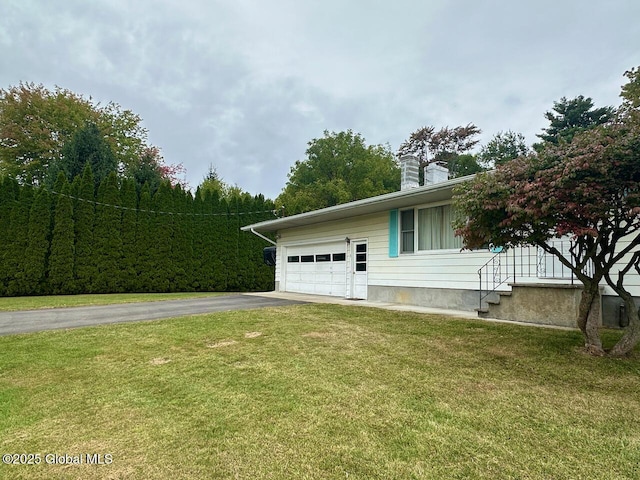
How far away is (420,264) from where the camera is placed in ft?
29.9

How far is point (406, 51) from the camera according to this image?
1230 cm

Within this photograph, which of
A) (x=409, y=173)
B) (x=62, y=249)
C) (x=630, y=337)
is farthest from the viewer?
(x=62, y=249)

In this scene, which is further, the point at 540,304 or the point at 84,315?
the point at 84,315

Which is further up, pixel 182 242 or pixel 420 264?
pixel 182 242

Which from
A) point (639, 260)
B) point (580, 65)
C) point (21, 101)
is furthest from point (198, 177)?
point (639, 260)

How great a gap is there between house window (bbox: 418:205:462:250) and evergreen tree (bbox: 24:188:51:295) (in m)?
13.4

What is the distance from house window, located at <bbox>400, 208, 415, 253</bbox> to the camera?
9414 millimetres

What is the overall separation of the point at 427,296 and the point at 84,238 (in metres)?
13.0

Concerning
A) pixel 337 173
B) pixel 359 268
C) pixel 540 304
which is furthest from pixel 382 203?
pixel 337 173

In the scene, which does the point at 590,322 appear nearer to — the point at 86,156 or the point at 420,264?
the point at 420,264

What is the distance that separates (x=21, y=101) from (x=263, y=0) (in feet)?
64.5

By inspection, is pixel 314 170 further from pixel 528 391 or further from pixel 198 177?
pixel 528 391

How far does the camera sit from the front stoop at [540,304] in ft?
20.0

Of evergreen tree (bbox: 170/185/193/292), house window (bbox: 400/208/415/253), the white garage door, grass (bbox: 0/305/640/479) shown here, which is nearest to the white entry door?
the white garage door
